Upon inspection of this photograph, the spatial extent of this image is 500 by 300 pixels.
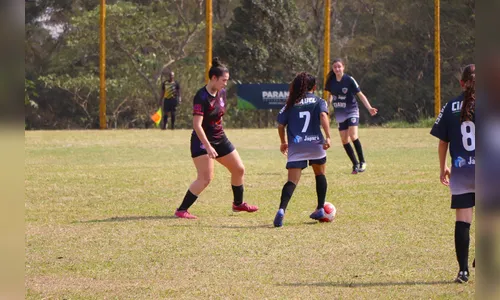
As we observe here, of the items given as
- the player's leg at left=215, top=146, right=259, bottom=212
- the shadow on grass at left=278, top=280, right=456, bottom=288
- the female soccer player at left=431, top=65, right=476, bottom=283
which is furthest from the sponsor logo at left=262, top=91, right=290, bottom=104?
the female soccer player at left=431, top=65, right=476, bottom=283

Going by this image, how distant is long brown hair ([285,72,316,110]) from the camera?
9781mm

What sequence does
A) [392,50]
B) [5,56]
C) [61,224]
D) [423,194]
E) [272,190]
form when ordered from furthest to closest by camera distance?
[392,50]
[272,190]
[423,194]
[61,224]
[5,56]

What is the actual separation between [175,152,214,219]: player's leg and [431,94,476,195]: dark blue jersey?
4.56 meters

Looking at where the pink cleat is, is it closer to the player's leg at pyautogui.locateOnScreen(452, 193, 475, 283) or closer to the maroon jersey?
the maroon jersey

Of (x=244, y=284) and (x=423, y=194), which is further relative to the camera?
(x=423, y=194)

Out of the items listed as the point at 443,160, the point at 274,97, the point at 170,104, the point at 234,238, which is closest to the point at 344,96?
the point at 234,238

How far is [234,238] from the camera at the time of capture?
9086mm

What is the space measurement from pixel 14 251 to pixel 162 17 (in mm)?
40054

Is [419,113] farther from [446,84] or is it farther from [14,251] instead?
[14,251]

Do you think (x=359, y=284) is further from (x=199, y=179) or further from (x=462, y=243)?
(x=199, y=179)

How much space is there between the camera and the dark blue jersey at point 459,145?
6230 mm

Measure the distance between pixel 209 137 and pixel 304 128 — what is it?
132 cm

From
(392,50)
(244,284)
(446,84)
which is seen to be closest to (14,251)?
(244,284)

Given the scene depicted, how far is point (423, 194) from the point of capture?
1301 cm
